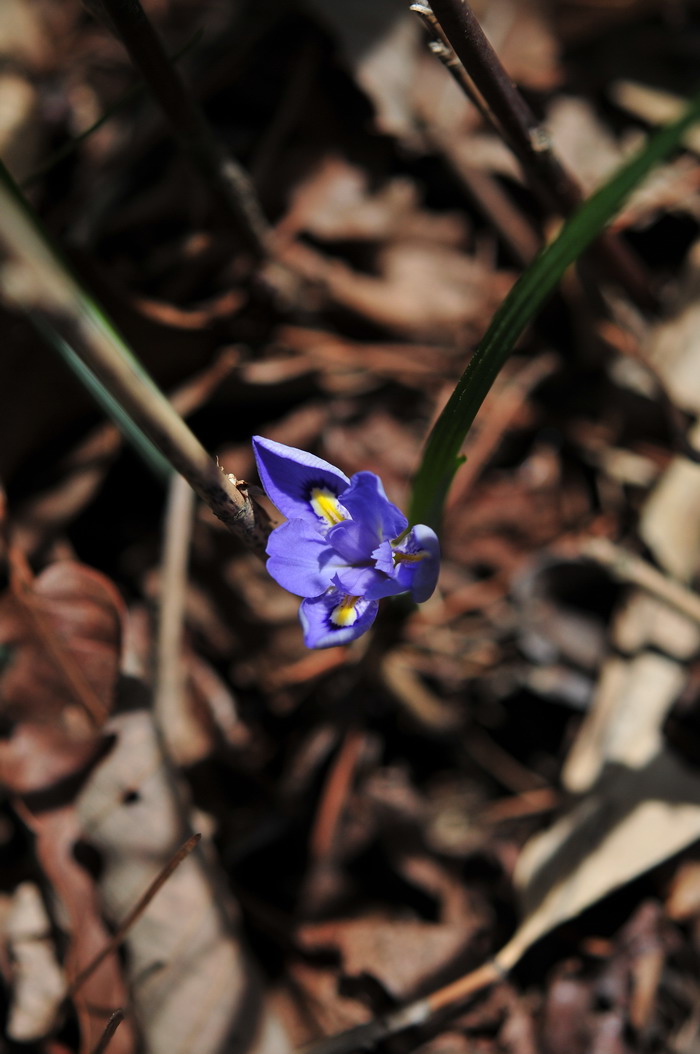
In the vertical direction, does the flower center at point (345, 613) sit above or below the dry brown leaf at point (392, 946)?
above

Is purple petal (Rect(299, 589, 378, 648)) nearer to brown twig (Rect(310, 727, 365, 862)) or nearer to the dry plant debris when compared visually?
the dry plant debris

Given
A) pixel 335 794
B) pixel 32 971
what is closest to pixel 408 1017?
pixel 335 794

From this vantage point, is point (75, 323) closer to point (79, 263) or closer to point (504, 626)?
point (79, 263)

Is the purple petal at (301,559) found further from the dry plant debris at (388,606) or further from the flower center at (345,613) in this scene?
the dry plant debris at (388,606)

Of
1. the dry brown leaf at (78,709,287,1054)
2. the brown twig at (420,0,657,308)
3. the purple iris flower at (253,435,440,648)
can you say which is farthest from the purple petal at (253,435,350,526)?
the dry brown leaf at (78,709,287,1054)

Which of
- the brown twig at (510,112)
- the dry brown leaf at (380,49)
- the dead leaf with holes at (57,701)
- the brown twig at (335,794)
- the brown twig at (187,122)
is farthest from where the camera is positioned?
the dry brown leaf at (380,49)

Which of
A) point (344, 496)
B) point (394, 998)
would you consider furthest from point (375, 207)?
point (394, 998)

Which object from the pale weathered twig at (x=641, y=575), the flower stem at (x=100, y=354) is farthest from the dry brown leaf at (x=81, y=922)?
the pale weathered twig at (x=641, y=575)
